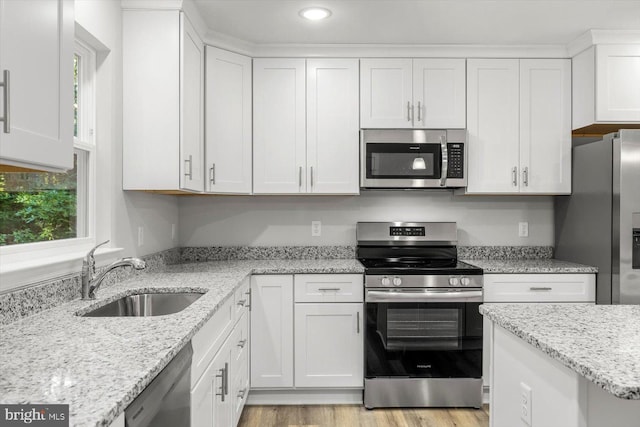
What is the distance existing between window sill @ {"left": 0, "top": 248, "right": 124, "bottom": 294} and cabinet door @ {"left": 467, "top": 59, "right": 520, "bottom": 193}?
239 cm

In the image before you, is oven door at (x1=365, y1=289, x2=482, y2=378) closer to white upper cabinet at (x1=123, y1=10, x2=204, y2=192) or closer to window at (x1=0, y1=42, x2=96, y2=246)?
white upper cabinet at (x1=123, y1=10, x2=204, y2=192)

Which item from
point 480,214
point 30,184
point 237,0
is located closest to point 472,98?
point 480,214

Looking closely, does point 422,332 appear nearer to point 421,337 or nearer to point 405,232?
point 421,337

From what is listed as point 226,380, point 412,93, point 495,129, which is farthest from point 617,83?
point 226,380

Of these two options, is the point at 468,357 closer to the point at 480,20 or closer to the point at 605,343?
the point at 605,343

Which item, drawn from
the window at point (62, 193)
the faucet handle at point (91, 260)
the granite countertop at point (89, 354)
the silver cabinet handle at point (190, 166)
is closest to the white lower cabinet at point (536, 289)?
the granite countertop at point (89, 354)

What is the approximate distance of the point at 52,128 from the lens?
3.63 feet

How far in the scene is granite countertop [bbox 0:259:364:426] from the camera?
2.87ft

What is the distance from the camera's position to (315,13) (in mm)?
2570

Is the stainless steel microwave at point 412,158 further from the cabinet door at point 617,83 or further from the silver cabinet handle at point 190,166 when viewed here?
the silver cabinet handle at point 190,166

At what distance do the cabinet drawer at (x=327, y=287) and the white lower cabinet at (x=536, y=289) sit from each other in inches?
32.4

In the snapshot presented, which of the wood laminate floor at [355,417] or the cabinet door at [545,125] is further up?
the cabinet door at [545,125]

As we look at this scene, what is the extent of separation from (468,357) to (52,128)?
259 centimetres

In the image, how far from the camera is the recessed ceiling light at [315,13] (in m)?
2.53
